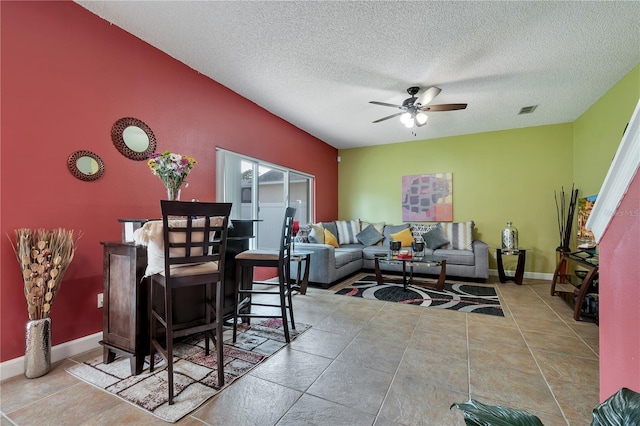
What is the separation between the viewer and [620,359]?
41.3 inches

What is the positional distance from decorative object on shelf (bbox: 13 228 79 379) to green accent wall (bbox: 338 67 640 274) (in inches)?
210

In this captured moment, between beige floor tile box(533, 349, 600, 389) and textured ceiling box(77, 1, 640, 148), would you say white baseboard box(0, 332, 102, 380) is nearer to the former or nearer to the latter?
textured ceiling box(77, 1, 640, 148)

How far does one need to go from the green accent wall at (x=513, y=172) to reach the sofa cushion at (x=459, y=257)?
0.91 metres

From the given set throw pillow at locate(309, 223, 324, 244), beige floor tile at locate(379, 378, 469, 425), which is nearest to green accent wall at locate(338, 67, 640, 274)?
throw pillow at locate(309, 223, 324, 244)

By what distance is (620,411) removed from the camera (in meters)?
0.63

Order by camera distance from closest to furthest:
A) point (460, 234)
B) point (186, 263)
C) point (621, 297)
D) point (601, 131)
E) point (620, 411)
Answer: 1. point (620, 411)
2. point (621, 297)
3. point (186, 263)
4. point (601, 131)
5. point (460, 234)

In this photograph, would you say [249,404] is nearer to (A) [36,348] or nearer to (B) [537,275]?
(A) [36,348]

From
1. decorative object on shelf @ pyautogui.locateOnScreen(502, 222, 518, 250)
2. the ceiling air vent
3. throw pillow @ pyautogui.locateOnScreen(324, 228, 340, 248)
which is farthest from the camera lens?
throw pillow @ pyautogui.locateOnScreen(324, 228, 340, 248)

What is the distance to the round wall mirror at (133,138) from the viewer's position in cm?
A: 237

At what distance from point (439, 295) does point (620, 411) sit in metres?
3.25

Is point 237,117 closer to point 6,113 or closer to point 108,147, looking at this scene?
point 108,147

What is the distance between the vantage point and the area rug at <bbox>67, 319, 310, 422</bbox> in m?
1.55

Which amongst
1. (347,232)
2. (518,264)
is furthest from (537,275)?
(347,232)

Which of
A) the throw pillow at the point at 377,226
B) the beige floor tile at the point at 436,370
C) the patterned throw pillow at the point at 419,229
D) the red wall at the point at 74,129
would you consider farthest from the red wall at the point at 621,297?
the throw pillow at the point at 377,226
